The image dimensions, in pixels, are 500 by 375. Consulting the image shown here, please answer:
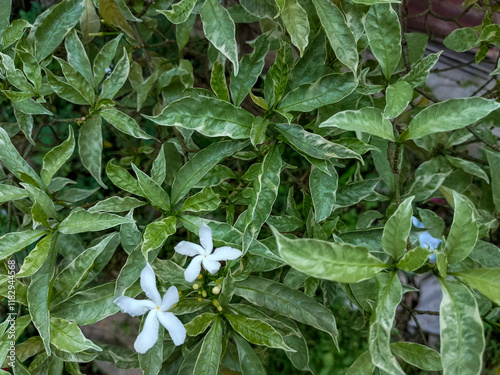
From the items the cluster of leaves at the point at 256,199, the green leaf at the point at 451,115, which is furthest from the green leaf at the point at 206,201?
the green leaf at the point at 451,115

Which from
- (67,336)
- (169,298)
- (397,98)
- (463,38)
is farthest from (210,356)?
(463,38)

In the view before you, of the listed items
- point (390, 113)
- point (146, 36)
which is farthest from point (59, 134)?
point (390, 113)

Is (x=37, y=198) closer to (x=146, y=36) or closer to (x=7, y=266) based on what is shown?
(x=7, y=266)

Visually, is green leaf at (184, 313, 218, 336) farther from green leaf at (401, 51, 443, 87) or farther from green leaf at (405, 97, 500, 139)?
green leaf at (401, 51, 443, 87)

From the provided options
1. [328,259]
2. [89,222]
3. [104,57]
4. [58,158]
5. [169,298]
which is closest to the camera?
[328,259]

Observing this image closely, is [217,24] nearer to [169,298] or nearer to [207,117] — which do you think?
[207,117]

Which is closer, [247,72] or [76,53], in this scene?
[247,72]
